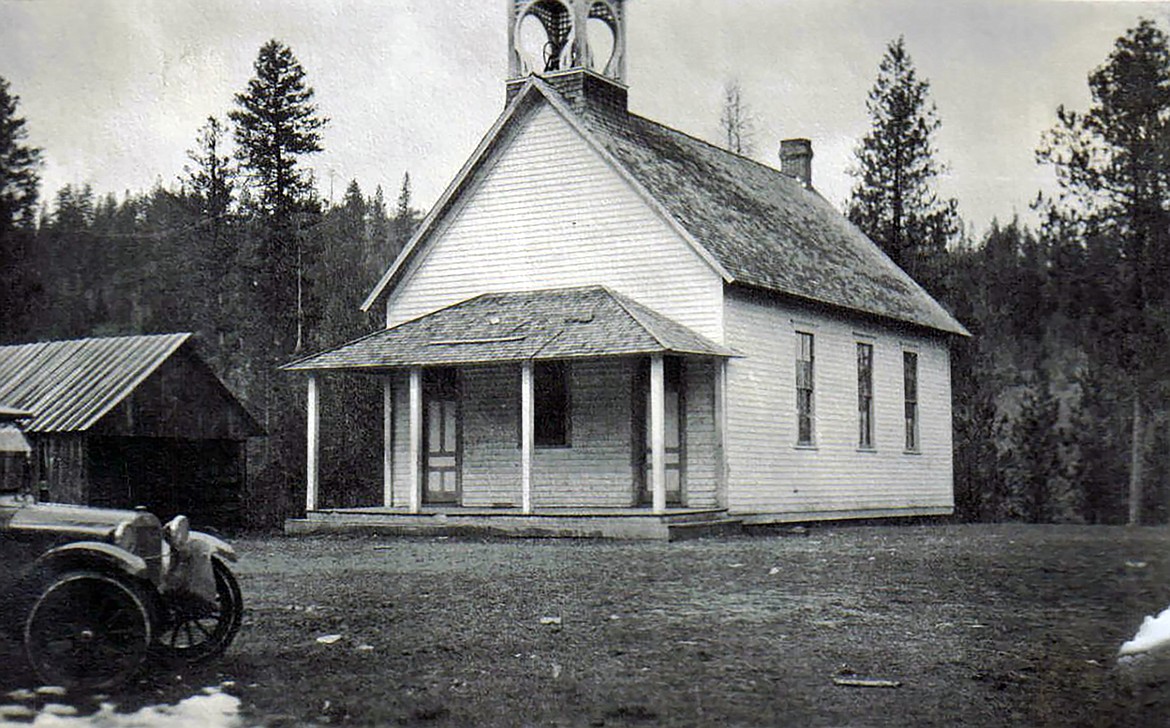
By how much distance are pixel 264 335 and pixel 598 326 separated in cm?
503

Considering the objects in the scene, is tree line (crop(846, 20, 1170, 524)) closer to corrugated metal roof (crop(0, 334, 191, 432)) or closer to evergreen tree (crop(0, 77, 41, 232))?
evergreen tree (crop(0, 77, 41, 232))

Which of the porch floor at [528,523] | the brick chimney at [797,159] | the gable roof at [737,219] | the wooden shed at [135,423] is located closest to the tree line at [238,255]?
the wooden shed at [135,423]

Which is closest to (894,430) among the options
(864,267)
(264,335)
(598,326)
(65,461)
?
(864,267)

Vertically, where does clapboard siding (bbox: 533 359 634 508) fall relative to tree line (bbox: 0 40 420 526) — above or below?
below

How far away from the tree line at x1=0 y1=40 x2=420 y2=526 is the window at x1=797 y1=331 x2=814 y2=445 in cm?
724

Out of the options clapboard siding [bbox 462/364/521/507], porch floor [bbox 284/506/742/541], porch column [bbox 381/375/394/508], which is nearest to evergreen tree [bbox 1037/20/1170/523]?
porch floor [bbox 284/506/742/541]

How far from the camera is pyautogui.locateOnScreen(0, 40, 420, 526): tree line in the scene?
10141mm

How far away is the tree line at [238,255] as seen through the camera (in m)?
10.1

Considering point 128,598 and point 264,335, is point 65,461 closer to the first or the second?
point 264,335

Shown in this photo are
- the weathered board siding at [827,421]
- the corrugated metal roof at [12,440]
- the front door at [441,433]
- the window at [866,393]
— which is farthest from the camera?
the window at [866,393]

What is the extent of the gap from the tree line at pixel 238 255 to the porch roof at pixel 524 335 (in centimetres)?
119

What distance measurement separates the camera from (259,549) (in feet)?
51.8

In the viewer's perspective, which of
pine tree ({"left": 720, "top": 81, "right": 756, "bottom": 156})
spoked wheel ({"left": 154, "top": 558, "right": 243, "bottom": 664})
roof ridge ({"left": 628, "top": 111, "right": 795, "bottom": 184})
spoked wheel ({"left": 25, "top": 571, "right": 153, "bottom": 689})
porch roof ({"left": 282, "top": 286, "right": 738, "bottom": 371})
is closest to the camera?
spoked wheel ({"left": 25, "top": 571, "right": 153, "bottom": 689})

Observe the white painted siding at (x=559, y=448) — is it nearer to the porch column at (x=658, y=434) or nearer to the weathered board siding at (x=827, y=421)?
the weathered board siding at (x=827, y=421)
